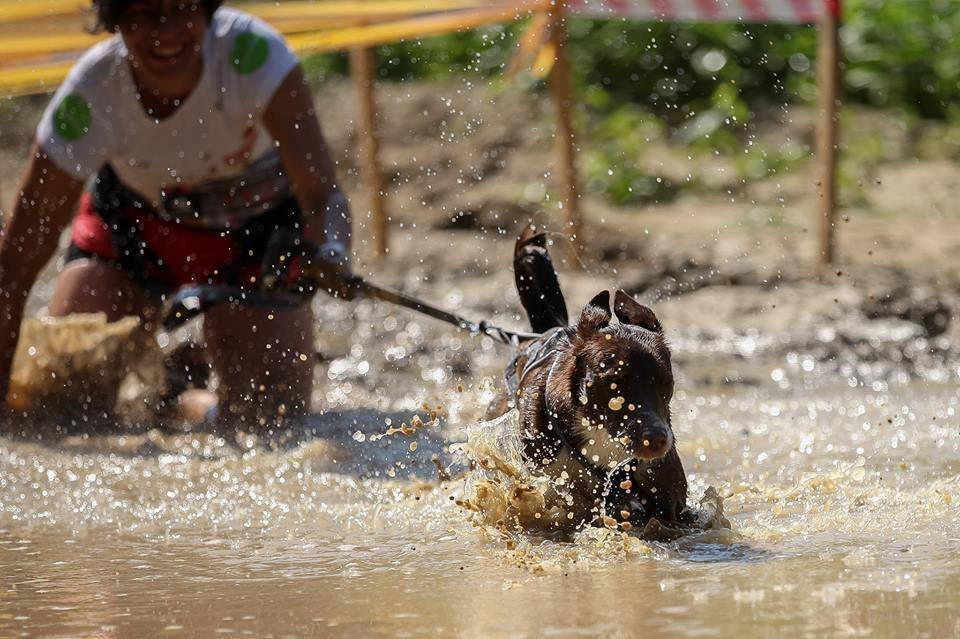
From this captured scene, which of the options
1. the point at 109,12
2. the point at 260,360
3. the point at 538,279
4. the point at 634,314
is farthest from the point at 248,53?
the point at 634,314

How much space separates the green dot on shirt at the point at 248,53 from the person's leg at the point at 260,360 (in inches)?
36.3

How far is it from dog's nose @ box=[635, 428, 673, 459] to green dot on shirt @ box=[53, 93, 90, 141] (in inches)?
115

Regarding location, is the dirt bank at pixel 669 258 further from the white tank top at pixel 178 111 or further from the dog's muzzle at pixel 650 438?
the dog's muzzle at pixel 650 438

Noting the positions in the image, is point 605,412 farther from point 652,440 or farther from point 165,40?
point 165,40

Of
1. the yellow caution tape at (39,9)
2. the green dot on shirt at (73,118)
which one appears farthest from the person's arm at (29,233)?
the yellow caution tape at (39,9)

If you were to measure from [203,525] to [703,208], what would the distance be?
606cm

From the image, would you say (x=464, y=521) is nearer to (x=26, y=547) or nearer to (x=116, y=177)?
(x=26, y=547)

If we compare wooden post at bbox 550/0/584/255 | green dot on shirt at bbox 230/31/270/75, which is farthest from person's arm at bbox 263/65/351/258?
wooden post at bbox 550/0/584/255

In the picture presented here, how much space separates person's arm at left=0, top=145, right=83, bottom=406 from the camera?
5641mm

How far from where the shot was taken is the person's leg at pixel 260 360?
19.0 ft

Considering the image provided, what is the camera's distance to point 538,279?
173 inches

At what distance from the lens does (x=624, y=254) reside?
8.96m

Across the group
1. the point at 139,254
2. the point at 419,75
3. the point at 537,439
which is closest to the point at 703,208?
the point at 419,75

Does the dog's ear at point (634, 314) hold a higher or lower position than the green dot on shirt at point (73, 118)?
lower
